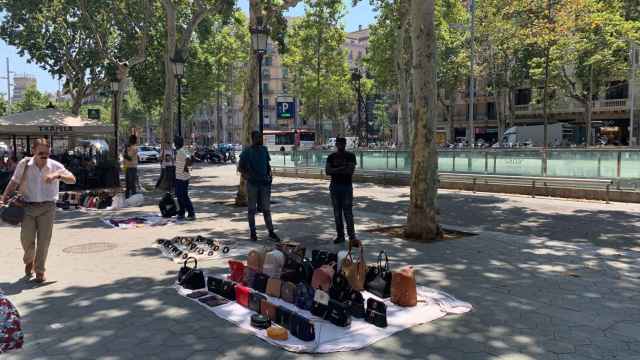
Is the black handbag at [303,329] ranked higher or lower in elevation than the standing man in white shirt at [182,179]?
lower

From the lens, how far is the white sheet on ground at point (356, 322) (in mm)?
4262

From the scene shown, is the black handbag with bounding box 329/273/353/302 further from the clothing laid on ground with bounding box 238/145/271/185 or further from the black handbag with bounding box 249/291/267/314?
Result: the clothing laid on ground with bounding box 238/145/271/185

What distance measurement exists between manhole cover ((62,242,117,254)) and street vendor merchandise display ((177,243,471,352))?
2.83 metres

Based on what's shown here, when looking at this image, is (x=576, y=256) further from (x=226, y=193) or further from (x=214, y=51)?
(x=214, y=51)

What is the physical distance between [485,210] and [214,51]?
35.0 meters

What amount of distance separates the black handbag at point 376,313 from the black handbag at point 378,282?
0.70 m

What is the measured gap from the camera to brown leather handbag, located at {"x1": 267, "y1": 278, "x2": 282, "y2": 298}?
5441mm

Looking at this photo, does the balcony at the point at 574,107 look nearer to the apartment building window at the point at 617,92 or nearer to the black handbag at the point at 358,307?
the apartment building window at the point at 617,92

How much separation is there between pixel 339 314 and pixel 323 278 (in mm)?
689

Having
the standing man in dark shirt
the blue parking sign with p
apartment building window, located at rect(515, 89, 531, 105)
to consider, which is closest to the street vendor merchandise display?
the standing man in dark shirt

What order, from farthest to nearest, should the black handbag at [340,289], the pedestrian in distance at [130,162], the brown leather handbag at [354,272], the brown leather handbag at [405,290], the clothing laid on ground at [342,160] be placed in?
the pedestrian in distance at [130,162], the clothing laid on ground at [342,160], the brown leather handbag at [354,272], the brown leather handbag at [405,290], the black handbag at [340,289]

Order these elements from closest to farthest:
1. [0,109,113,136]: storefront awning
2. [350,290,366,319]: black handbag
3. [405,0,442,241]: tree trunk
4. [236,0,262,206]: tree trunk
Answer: [350,290,366,319]: black handbag, [405,0,442,241]: tree trunk, [236,0,262,206]: tree trunk, [0,109,113,136]: storefront awning

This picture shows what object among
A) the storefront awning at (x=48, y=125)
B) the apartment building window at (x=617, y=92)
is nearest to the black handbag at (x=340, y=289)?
the storefront awning at (x=48, y=125)

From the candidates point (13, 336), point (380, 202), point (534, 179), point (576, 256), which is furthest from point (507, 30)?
point (13, 336)
